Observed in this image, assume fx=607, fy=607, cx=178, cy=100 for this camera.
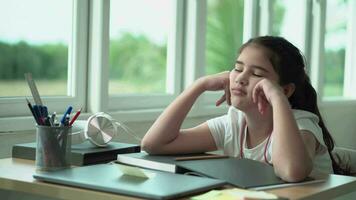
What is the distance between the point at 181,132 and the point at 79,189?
0.67 metres

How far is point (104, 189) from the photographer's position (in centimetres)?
126

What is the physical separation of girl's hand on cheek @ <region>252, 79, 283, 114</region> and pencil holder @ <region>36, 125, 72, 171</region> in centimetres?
55

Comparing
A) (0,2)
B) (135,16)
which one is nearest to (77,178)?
(0,2)

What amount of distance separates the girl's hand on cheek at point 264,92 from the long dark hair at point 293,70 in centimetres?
14

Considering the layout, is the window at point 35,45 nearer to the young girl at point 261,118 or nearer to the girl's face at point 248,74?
the young girl at point 261,118

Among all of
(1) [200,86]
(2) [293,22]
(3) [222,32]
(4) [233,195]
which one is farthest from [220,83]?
(2) [293,22]

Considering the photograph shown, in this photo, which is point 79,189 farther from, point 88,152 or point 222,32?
point 222,32

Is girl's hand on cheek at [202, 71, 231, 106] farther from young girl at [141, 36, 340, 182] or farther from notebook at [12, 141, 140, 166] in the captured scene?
notebook at [12, 141, 140, 166]

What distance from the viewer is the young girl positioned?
64.4 inches

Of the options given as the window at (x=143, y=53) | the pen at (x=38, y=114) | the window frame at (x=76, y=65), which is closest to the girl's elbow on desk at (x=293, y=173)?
the pen at (x=38, y=114)

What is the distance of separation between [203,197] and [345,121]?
321 centimetres

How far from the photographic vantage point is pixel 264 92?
171 centimetres

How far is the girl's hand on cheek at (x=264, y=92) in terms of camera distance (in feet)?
5.52

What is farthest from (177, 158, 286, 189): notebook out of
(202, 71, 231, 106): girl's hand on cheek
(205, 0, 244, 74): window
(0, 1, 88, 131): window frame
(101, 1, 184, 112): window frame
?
(205, 0, 244, 74): window
